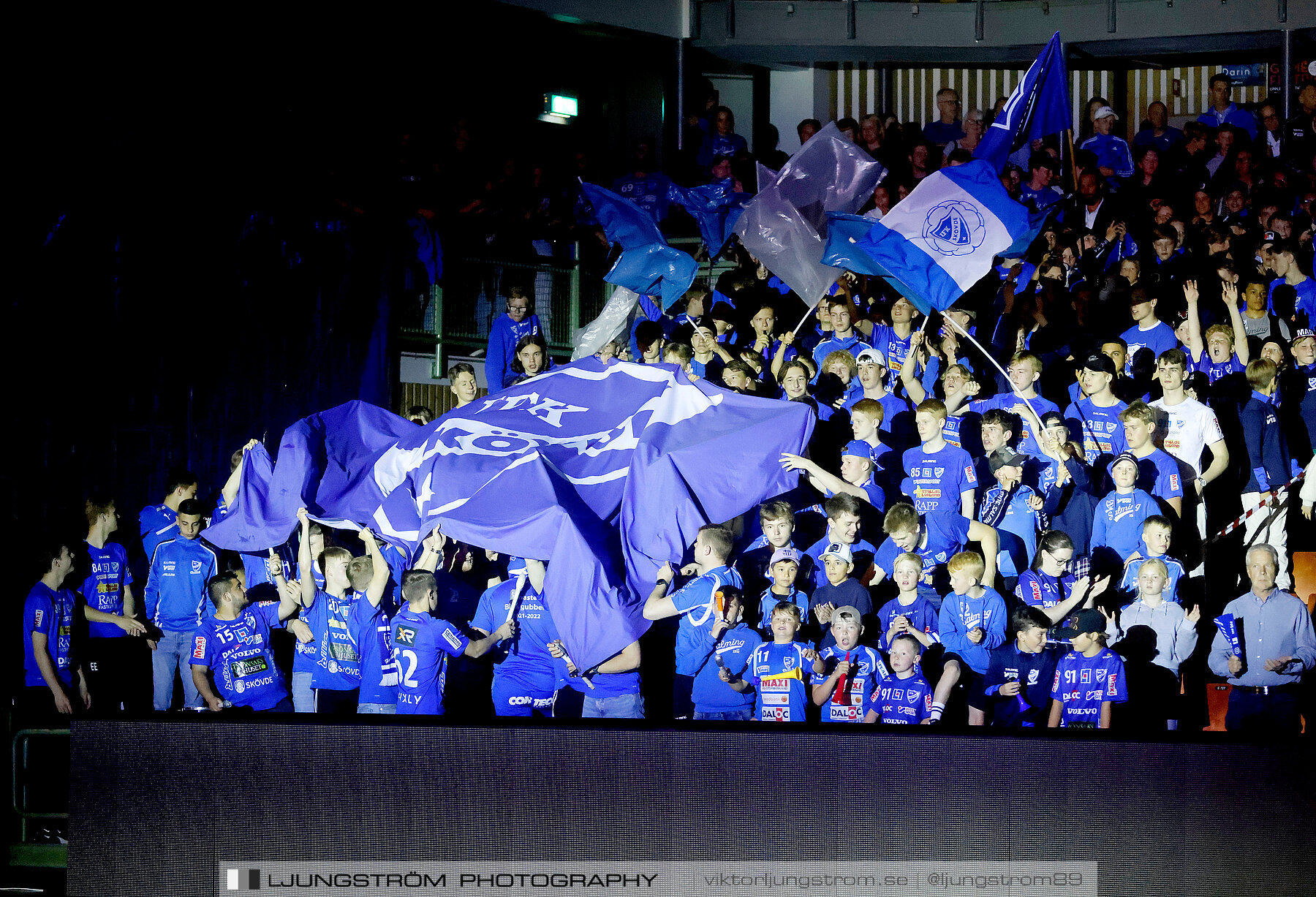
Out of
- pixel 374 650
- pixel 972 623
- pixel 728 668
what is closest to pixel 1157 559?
pixel 972 623

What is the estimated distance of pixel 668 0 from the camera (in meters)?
16.2

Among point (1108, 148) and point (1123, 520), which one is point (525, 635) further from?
point (1108, 148)

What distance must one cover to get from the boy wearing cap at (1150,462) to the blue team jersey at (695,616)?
261 cm

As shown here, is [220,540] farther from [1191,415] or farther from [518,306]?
[1191,415]

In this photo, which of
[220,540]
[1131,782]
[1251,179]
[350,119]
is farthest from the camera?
[350,119]

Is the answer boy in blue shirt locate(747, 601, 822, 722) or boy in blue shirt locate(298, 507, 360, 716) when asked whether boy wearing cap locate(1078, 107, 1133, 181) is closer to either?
boy in blue shirt locate(747, 601, 822, 722)

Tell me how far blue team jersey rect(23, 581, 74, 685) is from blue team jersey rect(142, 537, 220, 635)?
0.49 meters

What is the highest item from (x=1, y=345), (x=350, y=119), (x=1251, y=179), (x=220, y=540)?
(x=350, y=119)

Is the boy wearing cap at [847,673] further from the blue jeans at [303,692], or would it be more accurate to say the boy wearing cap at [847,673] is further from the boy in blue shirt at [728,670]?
the blue jeans at [303,692]

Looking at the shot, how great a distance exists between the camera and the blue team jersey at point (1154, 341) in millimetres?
9750

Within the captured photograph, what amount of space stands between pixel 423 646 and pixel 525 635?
53 centimetres

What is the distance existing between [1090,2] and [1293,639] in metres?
10.7

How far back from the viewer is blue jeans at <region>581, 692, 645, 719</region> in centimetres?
693

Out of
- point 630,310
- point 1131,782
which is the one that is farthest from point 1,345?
point 1131,782
